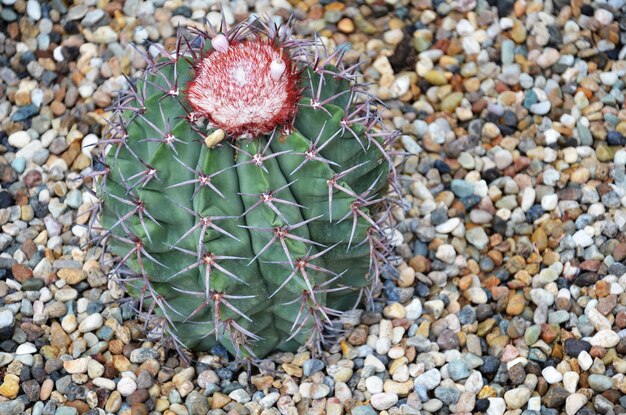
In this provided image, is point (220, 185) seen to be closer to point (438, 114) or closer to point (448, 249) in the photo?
point (448, 249)

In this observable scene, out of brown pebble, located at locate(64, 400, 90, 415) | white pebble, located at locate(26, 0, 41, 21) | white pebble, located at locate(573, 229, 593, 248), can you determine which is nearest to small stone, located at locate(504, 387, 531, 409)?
white pebble, located at locate(573, 229, 593, 248)

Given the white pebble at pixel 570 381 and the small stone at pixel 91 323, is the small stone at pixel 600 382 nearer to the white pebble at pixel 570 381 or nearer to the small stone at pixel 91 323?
the white pebble at pixel 570 381

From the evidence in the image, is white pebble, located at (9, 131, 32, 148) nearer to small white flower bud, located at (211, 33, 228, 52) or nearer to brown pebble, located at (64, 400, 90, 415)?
brown pebble, located at (64, 400, 90, 415)

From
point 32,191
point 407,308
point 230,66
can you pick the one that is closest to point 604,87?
point 407,308

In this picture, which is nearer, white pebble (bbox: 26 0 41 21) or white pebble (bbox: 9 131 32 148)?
white pebble (bbox: 9 131 32 148)

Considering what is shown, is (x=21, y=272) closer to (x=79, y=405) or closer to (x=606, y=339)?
(x=79, y=405)

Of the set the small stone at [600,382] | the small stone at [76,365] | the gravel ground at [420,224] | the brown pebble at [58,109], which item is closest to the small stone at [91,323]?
the gravel ground at [420,224]

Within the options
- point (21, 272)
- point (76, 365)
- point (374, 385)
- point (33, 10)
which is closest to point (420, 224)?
point (374, 385)
